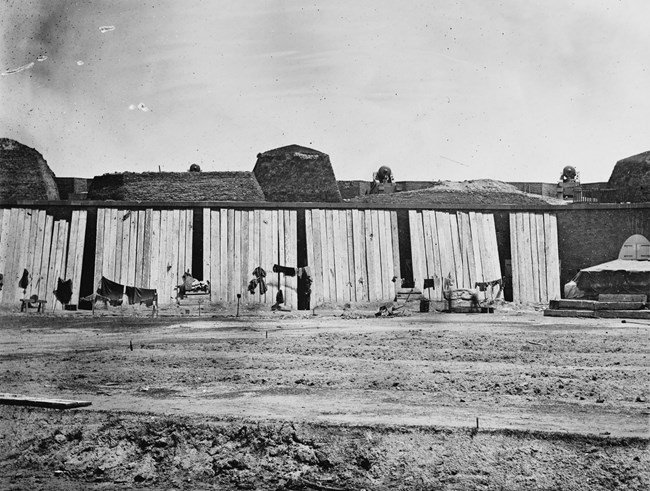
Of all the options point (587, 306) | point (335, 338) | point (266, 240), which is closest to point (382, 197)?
point (266, 240)

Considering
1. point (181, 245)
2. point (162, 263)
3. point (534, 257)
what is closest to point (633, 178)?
point (534, 257)

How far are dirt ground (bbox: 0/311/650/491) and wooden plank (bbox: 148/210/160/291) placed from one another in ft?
24.0

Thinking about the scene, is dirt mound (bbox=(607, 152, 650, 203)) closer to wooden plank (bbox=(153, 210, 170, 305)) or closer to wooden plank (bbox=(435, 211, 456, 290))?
wooden plank (bbox=(435, 211, 456, 290))

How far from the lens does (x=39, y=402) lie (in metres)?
7.10

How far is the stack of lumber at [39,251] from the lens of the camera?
56.9 ft

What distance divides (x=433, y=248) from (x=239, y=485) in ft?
45.7

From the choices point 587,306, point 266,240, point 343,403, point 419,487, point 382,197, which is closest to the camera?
point 419,487

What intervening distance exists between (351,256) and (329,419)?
40.6 feet

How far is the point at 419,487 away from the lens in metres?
5.88

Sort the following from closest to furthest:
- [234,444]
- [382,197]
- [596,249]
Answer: [234,444]
[596,249]
[382,197]

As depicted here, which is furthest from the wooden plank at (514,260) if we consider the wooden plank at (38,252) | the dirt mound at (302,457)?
the dirt mound at (302,457)

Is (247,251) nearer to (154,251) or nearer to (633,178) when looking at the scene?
(154,251)

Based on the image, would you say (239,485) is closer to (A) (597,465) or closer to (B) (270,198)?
(A) (597,465)

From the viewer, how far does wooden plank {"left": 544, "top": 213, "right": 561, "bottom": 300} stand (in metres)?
19.8
